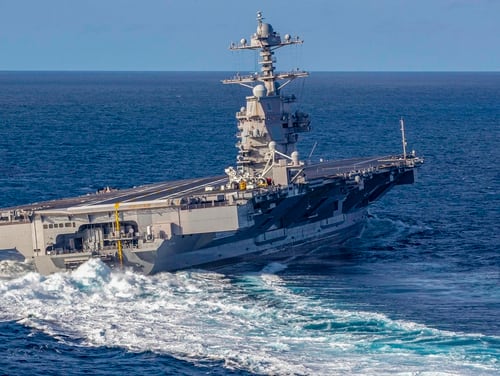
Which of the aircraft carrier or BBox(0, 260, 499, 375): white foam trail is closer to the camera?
BBox(0, 260, 499, 375): white foam trail

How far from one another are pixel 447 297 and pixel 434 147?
48102mm

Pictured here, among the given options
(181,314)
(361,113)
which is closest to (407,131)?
(361,113)

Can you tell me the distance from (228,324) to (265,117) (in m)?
17.2

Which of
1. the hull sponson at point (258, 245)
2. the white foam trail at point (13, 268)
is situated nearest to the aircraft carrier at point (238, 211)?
the hull sponson at point (258, 245)

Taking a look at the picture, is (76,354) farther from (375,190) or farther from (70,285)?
(375,190)

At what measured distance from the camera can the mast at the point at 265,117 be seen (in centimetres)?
4666

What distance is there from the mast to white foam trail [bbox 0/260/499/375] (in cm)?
924

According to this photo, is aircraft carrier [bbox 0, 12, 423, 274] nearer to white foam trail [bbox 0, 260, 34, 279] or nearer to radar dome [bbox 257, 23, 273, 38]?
radar dome [bbox 257, 23, 273, 38]

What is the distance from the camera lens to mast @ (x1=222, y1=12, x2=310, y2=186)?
4666cm

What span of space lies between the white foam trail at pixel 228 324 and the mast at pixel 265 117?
30.3ft

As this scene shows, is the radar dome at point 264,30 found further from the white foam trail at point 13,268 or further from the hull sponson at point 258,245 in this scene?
the white foam trail at point 13,268

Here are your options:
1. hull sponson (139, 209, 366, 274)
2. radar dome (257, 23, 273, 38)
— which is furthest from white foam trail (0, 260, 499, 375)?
radar dome (257, 23, 273, 38)

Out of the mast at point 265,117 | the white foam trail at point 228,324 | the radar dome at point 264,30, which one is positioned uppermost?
the radar dome at point 264,30

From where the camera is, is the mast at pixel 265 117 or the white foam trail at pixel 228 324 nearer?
the white foam trail at pixel 228 324
